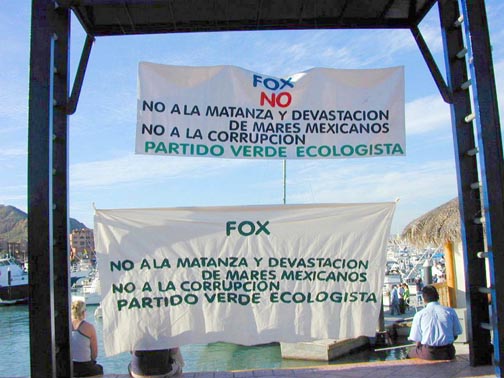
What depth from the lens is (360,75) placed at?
6.25 m

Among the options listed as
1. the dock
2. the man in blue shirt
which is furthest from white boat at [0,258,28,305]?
the man in blue shirt

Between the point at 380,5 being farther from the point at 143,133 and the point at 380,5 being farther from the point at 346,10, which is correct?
the point at 143,133

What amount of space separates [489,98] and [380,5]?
6.10 ft

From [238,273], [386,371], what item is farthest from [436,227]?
[238,273]

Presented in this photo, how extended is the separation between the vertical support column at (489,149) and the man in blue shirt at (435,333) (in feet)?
3.14

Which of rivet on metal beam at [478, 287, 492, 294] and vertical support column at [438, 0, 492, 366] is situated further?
vertical support column at [438, 0, 492, 366]

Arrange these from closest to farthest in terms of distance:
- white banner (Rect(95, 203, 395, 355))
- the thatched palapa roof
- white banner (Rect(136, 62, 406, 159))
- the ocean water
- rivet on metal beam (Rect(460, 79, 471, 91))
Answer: white banner (Rect(95, 203, 395, 355))
rivet on metal beam (Rect(460, 79, 471, 91))
white banner (Rect(136, 62, 406, 159))
the thatched palapa roof
the ocean water

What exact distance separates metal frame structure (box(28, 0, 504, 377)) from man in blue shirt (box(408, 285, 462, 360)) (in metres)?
0.36

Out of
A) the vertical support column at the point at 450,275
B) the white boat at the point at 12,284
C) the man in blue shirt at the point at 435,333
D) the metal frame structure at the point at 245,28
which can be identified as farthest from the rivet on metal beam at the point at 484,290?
the white boat at the point at 12,284

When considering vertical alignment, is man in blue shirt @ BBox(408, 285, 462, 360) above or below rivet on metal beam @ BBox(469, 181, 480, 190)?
below

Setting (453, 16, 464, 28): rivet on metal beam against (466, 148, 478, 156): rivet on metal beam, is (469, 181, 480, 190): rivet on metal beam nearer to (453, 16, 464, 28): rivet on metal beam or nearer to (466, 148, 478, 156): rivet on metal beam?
(466, 148, 478, 156): rivet on metal beam

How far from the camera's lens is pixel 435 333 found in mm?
6273

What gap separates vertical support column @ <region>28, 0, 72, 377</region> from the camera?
16.4 ft

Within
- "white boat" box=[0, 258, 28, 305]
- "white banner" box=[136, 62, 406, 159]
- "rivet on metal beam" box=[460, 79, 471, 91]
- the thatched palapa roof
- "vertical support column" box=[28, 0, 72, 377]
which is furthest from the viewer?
"white boat" box=[0, 258, 28, 305]
